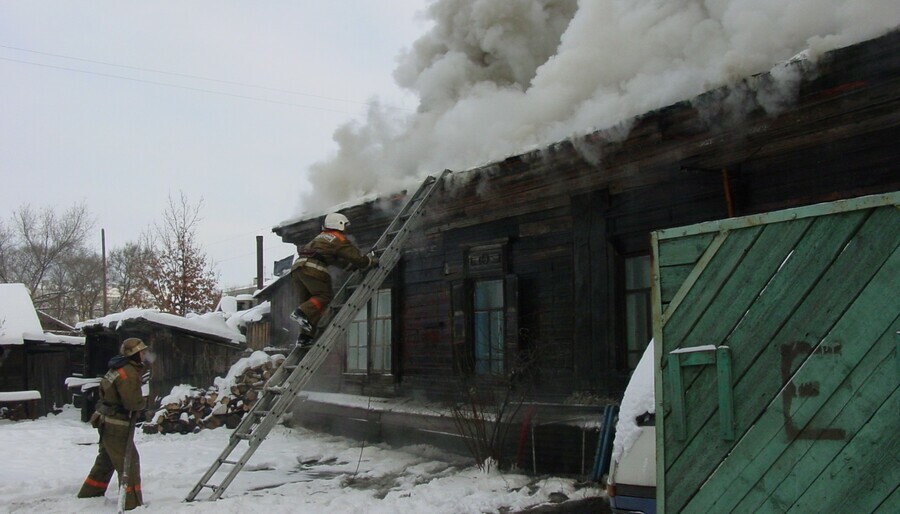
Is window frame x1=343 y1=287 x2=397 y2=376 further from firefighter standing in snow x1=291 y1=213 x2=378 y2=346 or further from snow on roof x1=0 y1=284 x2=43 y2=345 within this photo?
snow on roof x1=0 y1=284 x2=43 y2=345

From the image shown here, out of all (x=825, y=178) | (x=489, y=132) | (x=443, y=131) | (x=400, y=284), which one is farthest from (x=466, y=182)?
(x=825, y=178)

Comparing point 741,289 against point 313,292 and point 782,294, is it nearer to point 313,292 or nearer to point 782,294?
point 782,294

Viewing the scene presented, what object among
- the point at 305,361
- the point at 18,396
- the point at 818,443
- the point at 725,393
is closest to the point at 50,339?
the point at 18,396

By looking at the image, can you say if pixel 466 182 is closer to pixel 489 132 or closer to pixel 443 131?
pixel 489 132

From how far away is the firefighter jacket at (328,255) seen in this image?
8.30m

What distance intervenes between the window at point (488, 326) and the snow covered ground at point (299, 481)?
1.30 metres

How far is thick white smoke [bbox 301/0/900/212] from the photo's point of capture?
6422 mm

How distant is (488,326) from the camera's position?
980 centimetres

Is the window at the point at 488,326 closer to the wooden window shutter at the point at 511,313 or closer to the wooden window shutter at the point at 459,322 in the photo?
the wooden window shutter at the point at 459,322

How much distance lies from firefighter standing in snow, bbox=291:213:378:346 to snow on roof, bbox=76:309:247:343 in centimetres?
826

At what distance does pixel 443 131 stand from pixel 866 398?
352 inches

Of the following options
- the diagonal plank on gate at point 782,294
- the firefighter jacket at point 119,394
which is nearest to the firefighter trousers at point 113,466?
the firefighter jacket at point 119,394

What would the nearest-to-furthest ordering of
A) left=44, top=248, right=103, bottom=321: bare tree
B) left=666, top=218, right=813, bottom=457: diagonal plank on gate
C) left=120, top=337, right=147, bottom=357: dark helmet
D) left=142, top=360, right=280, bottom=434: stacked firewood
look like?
left=666, top=218, right=813, bottom=457: diagonal plank on gate → left=120, top=337, right=147, bottom=357: dark helmet → left=142, top=360, right=280, bottom=434: stacked firewood → left=44, top=248, right=103, bottom=321: bare tree

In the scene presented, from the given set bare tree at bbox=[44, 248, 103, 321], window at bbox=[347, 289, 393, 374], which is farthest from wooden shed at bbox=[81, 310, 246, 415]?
bare tree at bbox=[44, 248, 103, 321]
